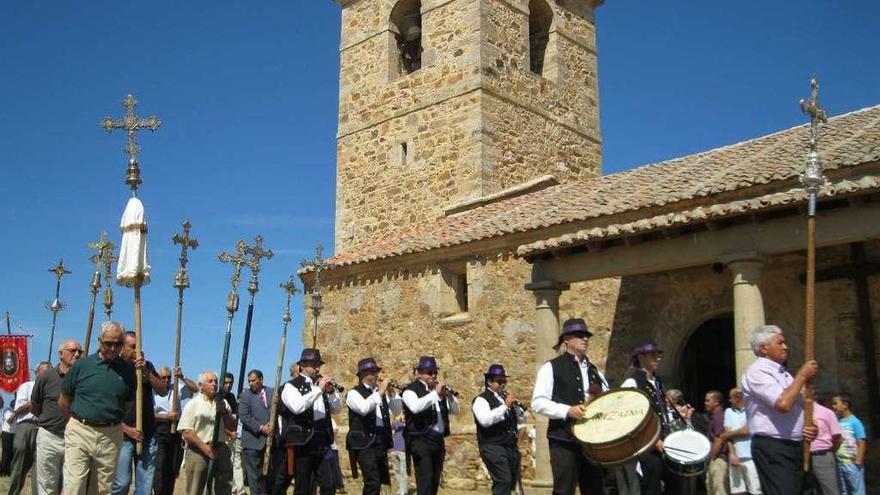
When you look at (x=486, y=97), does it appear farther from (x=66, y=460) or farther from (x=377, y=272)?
(x=66, y=460)

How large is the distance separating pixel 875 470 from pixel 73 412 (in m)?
8.83

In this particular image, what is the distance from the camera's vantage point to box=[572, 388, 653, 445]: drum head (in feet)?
20.1

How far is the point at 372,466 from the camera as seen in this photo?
8695 millimetres

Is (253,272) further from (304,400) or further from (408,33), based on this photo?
(408,33)

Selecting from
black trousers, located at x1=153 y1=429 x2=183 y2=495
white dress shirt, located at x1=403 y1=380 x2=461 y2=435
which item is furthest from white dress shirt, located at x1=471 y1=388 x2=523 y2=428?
black trousers, located at x1=153 y1=429 x2=183 y2=495

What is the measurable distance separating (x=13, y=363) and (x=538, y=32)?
14.0 metres

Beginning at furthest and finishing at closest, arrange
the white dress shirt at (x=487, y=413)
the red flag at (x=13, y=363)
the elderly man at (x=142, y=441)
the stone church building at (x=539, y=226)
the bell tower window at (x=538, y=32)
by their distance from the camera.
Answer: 1. the bell tower window at (x=538, y=32)
2. the red flag at (x=13, y=363)
3. the stone church building at (x=539, y=226)
4. the white dress shirt at (x=487, y=413)
5. the elderly man at (x=142, y=441)

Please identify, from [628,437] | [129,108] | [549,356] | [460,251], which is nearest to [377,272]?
[460,251]

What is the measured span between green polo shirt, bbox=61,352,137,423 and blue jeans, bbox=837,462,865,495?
6.75 metres

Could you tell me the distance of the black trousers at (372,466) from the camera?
8.51m

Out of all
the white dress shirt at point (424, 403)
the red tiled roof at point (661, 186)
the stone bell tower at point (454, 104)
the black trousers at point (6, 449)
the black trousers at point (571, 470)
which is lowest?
the black trousers at point (6, 449)

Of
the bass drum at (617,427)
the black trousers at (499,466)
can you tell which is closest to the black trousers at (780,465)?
the bass drum at (617,427)

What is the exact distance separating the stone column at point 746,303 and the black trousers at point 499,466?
3212 mm

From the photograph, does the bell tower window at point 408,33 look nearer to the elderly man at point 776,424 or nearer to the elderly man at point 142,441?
the elderly man at point 142,441
